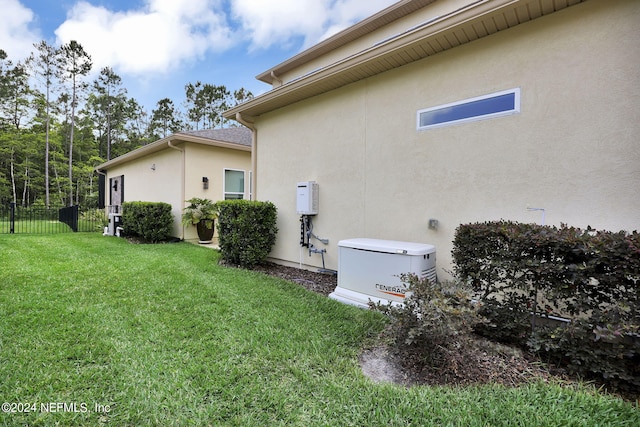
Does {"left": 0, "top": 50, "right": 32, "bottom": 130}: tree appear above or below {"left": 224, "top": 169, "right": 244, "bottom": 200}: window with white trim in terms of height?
above

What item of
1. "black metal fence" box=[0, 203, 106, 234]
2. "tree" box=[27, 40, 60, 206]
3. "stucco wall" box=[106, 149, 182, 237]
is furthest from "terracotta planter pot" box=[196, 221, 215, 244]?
"tree" box=[27, 40, 60, 206]

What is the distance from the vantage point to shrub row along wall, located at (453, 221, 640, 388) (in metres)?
2.12

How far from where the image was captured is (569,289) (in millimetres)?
2377

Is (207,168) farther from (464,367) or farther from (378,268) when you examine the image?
(464,367)

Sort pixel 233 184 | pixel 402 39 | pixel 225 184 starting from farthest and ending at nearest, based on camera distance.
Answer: pixel 233 184 → pixel 225 184 → pixel 402 39

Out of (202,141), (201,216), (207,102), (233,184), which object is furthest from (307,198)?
(207,102)

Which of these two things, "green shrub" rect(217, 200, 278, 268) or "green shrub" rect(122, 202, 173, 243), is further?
"green shrub" rect(122, 202, 173, 243)

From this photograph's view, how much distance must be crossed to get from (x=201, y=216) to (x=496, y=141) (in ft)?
24.7

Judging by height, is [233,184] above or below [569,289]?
above

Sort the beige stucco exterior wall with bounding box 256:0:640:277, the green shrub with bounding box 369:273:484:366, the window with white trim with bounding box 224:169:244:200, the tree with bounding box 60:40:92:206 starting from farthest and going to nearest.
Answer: the tree with bounding box 60:40:92:206 < the window with white trim with bounding box 224:169:244:200 < the beige stucco exterior wall with bounding box 256:0:640:277 < the green shrub with bounding box 369:273:484:366

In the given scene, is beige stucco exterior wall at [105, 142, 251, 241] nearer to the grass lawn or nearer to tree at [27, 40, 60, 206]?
the grass lawn

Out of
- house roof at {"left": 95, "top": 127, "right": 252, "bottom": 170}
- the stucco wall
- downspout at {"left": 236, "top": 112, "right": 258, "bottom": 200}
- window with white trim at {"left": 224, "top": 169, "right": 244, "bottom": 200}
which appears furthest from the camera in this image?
window with white trim at {"left": 224, "top": 169, "right": 244, "bottom": 200}

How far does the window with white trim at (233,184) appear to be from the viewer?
9748 mm

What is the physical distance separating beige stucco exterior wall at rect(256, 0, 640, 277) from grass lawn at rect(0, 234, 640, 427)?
1751 mm
